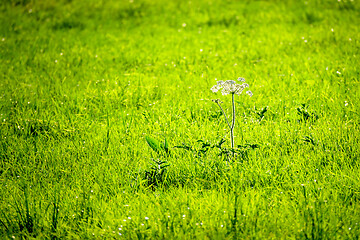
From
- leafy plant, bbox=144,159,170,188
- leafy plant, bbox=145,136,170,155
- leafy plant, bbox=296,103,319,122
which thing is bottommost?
leafy plant, bbox=144,159,170,188

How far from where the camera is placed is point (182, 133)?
163 inches

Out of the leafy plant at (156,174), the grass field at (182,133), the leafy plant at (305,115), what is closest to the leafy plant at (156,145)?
the grass field at (182,133)

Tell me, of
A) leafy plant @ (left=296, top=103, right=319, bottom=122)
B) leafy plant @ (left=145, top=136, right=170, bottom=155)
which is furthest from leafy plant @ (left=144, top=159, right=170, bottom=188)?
leafy plant @ (left=296, top=103, right=319, bottom=122)

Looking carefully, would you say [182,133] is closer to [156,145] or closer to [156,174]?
[156,145]

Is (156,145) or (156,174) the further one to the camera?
(156,145)

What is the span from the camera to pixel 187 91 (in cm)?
530

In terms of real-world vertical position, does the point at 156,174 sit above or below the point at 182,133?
below

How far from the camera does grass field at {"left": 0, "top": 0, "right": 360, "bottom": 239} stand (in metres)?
2.88

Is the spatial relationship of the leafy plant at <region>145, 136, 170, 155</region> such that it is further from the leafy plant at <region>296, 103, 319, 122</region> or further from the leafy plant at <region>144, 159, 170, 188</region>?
the leafy plant at <region>296, 103, 319, 122</region>

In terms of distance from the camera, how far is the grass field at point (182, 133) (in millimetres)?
2877

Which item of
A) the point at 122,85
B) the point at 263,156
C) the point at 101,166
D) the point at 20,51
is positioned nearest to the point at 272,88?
the point at 263,156

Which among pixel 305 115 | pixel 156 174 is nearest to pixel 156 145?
pixel 156 174

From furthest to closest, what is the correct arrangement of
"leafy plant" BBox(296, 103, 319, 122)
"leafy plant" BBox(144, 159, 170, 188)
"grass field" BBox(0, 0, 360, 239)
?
"leafy plant" BBox(296, 103, 319, 122) → "leafy plant" BBox(144, 159, 170, 188) → "grass field" BBox(0, 0, 360, 239)

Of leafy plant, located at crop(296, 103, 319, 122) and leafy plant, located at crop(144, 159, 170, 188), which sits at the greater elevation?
leafy plant, located at crop(296, 103, 319, 122)
